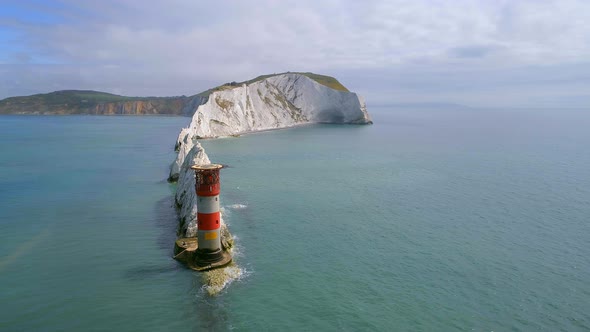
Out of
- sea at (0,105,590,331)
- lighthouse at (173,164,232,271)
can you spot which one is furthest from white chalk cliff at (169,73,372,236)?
lighthouse at (173,164,232,271)

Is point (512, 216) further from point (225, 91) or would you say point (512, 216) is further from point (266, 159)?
point (225, 91)

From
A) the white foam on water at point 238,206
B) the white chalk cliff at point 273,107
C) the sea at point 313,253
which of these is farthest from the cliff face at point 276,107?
the white foam on water at point 238,206

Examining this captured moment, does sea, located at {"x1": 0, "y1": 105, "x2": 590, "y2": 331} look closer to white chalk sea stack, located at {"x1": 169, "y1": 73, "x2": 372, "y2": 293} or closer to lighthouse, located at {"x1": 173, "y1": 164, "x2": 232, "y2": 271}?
lighthouse, located at {"x1": 173, "y1": 164, "x2": 232, "y2": 271}

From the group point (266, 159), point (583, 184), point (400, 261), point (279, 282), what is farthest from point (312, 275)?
point (266, 159)

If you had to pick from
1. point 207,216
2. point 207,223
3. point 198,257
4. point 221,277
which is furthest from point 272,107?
point 221,277

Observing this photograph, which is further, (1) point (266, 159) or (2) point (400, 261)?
(1) point (266, 159)

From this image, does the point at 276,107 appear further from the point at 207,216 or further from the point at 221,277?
the point at 221,277
